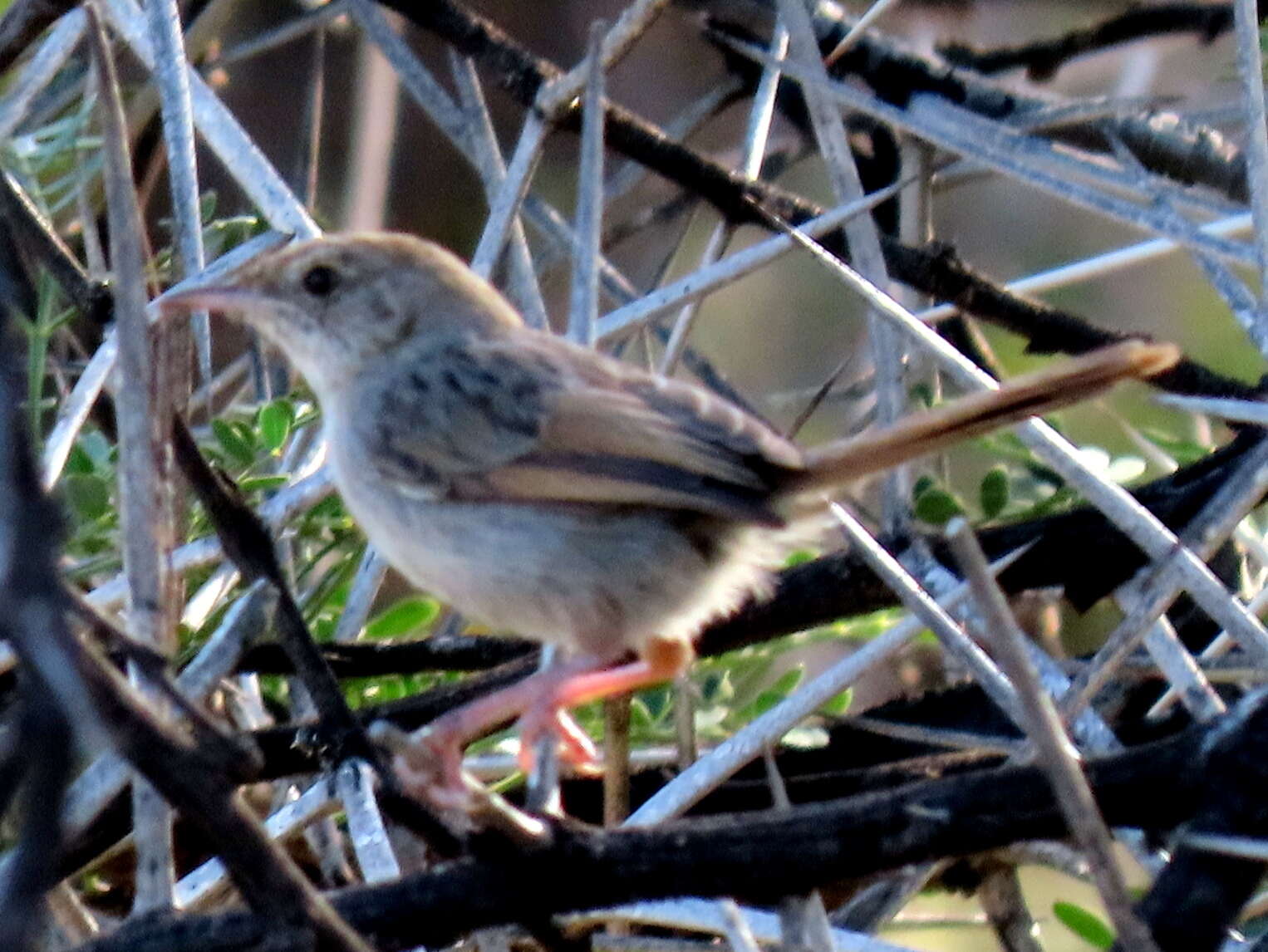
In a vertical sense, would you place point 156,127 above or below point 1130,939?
above

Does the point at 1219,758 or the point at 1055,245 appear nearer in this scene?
the point at 1219,758

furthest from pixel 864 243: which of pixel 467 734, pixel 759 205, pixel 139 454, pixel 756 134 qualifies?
pixel 139 454

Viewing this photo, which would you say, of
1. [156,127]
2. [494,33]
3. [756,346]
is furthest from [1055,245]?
[156,127]

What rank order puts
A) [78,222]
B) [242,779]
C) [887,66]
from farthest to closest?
[887,66], [78,222], [242,779]

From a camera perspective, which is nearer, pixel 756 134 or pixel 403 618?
pixel 403 618

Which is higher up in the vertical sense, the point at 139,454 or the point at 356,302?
the point at 139,454

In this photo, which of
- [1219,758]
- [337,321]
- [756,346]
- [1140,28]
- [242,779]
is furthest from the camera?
[756,346]

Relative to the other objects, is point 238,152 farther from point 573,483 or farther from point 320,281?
point 573,483

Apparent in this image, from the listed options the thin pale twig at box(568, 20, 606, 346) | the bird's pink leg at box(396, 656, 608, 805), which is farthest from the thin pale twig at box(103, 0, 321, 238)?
the bird's pink leg at box(396, 656, 608, 805)

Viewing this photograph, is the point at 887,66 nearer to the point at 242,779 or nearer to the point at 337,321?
the point at 337,321
